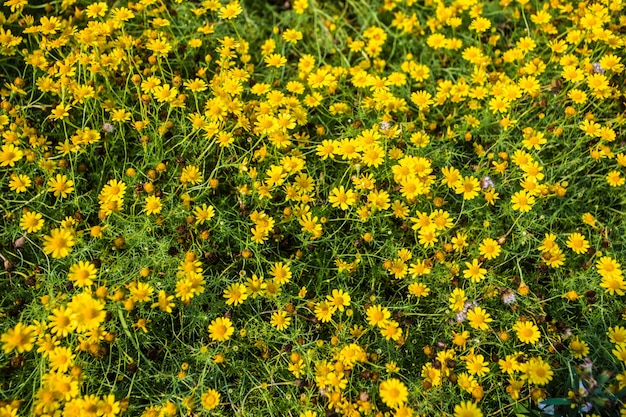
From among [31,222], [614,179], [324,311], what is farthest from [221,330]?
[614,179]

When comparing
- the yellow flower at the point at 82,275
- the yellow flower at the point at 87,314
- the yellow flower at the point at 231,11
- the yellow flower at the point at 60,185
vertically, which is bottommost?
the yellow flower at the point at 87,314

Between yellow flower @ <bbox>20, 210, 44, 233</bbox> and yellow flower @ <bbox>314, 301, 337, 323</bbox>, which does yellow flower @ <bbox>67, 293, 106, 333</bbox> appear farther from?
yellow flower @ <bbox>314, 301, 337, 323</bbox>

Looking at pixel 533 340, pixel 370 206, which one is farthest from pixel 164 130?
pixel 533 340

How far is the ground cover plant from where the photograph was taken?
2.30 meters

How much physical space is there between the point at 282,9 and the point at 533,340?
8.38 feet

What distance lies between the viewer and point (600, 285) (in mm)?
2512

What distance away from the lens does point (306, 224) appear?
8.54ft

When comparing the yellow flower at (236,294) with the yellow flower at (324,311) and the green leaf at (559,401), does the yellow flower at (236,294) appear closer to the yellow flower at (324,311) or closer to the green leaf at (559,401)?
the yellow flower at (324,311)

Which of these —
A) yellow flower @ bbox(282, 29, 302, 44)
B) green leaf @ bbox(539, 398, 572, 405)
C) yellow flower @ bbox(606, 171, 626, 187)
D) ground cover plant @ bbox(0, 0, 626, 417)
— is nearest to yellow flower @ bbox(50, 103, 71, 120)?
ground cover plant @ bbox(0, 0, 626, 417)

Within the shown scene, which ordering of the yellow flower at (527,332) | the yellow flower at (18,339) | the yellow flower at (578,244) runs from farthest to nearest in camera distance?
1. the yellow flower at (578,244)
2. the yellow flower at (527,332)
3. the yellow flower at (18,339)

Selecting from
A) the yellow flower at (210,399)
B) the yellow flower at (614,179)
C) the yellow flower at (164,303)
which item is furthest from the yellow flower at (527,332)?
the yellow flower at (164,303)

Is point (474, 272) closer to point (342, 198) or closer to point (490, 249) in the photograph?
point (490, 249)

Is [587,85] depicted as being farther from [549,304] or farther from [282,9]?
[282,9]

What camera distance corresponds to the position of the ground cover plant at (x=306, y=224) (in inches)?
90.4
